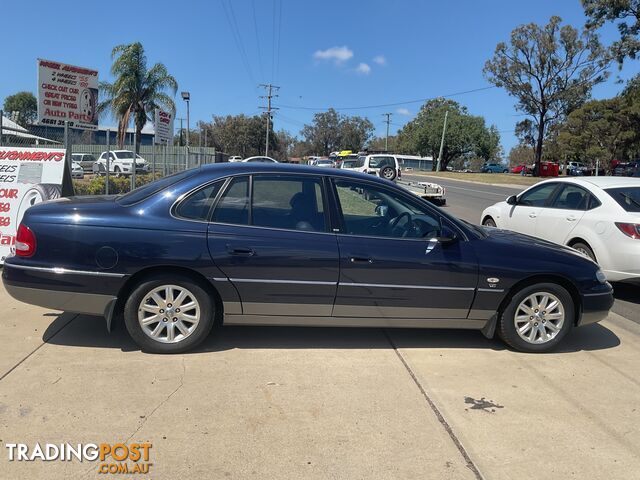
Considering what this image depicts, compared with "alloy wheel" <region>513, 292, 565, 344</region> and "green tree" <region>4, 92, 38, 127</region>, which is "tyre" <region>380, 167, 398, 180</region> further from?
"green tree" <region>4, 92, 38, 127</region>

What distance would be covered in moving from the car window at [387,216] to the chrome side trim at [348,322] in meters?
0.74

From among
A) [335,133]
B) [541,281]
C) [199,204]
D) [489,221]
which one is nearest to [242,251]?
[199,204]

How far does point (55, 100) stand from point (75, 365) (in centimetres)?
676

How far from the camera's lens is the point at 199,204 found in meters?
4.31

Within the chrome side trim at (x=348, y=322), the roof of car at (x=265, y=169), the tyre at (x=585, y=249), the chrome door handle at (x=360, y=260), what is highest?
the roof of car at (x=265, y=169)

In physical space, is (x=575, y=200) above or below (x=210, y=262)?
above

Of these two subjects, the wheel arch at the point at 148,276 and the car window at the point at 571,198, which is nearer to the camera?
the wheel arch at the point at 148,276

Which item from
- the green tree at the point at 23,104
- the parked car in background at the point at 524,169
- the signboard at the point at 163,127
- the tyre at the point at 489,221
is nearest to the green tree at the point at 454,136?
the parked car in background at the point at 524,169

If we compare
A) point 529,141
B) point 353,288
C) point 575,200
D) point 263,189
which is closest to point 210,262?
point 263,189

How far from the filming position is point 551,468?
2986 mm

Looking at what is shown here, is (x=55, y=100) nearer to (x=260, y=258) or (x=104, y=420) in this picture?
(x=260, y=258)

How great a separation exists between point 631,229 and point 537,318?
2.43 metres

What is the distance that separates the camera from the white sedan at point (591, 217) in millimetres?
6137

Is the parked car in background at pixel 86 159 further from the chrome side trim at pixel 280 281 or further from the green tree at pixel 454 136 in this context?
the green tree at pixel 454 136
